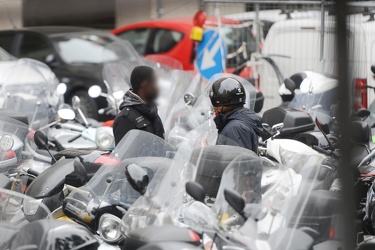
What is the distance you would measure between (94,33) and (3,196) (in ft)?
29.2

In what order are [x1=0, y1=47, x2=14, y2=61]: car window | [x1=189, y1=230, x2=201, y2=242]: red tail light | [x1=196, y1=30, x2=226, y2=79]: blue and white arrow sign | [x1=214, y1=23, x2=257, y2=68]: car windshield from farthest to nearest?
[x1=214, y1=23, x2=257, y2=68]: car windshield, [x1=0, y1=47, x2=14, y2=61]: car window, [x1=196, y1=30, x2=226, y2=79]: blue and white arrow sign, [x1=189, y1=230, x2=201, y2=242]: red tail light

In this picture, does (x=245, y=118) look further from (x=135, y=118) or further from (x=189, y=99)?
(x=189, y=99)

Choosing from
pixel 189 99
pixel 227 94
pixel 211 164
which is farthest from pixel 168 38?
pixel 211 164

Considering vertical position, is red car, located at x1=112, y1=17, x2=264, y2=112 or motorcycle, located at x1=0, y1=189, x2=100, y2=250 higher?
motorcycle, located at x1=0, y1=189, x2=100, y2=250

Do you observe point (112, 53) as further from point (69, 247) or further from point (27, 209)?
point (69, 247)

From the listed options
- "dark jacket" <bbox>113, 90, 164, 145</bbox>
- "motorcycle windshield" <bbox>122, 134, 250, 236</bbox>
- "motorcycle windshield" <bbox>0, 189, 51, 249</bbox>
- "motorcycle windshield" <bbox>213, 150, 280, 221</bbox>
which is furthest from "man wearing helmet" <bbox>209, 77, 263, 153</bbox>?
"motorcycle windshield" <bbox>213, 150, 280, 221</bbox>

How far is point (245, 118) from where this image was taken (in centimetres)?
675

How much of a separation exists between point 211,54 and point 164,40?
9.33 feet

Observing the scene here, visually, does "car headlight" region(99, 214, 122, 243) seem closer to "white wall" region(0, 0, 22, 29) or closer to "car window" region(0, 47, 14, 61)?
"white wall" region(0, 0, 22, 29)

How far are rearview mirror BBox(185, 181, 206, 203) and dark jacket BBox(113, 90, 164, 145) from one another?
2.29 meters

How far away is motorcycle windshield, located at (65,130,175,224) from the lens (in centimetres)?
566

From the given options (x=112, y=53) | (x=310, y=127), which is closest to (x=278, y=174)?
(x=310, y=127)

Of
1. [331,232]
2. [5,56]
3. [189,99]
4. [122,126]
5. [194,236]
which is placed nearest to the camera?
[331,232]

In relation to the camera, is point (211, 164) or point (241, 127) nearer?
point (211, 164)
